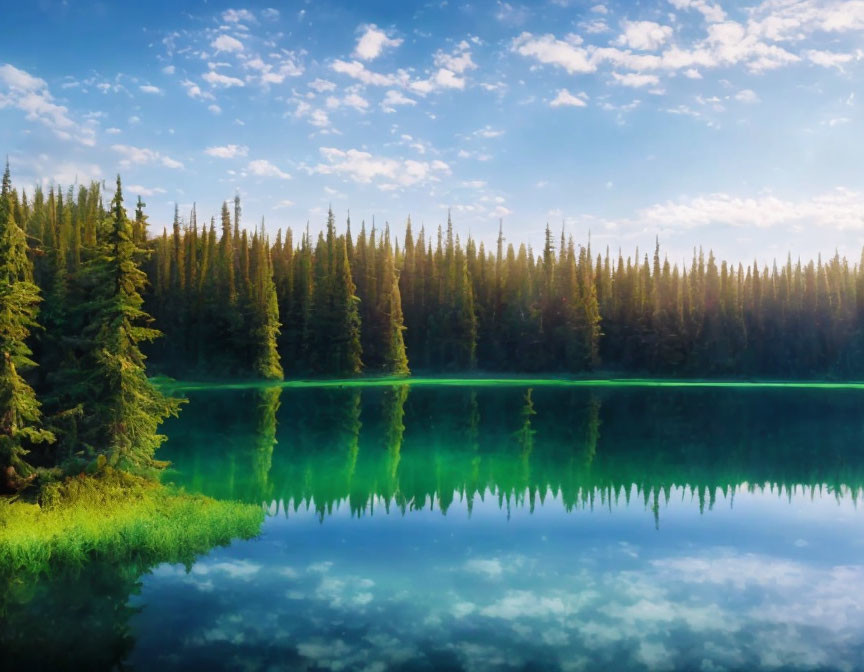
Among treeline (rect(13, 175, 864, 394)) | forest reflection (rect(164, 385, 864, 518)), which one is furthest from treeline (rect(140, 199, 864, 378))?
forest reflection (rect(164, 385, 864, 518))

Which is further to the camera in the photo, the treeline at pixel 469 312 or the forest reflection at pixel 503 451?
the treeline at pixel 469 312

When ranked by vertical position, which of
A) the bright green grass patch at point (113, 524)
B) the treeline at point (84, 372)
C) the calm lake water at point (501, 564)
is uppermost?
the treeline at point (84, 372)

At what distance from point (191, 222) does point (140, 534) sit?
95629 millimetres

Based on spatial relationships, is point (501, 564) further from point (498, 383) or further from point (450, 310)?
point (450, 310)

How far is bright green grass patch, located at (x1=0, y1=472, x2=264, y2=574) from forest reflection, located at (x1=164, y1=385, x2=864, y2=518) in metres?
3.18

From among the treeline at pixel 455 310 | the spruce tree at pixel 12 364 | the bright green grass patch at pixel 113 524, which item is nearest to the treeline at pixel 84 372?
the spruce tree at pixel 12 364

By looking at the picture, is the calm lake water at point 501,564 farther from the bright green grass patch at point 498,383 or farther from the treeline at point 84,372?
the bright green grass patch at point 498,383

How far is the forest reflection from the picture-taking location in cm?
2339

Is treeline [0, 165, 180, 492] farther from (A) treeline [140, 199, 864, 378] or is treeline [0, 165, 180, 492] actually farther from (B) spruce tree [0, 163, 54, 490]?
(A) treeline [140, 199, 864, 378]

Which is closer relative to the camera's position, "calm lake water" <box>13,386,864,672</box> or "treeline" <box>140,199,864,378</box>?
"calm lake water" <box>13,386,864,672</box>

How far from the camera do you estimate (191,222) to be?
104875 millimetres

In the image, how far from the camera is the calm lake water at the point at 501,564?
449 inches

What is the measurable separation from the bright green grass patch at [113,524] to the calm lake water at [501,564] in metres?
0.72

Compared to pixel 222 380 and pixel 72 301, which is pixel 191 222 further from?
pixel 72 301
